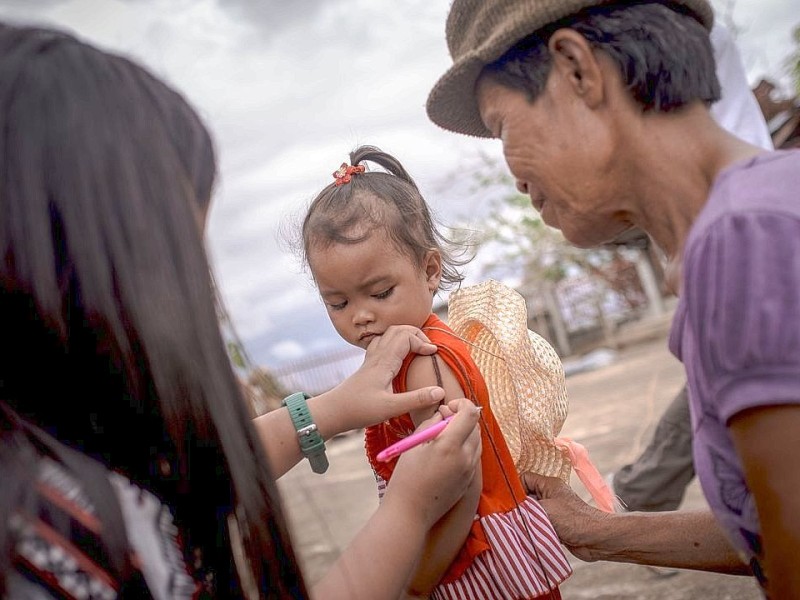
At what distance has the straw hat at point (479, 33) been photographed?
1.28 m

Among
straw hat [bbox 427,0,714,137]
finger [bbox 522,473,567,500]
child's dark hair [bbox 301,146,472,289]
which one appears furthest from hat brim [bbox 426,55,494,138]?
finger [bbox 522,473,567,500]

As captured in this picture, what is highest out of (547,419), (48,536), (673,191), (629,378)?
(673,191)

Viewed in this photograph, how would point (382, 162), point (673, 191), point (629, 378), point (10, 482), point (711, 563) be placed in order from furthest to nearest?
point (629, 378) → point (382, 162) → point (711, 563) → point (673, 191) → point (10, 482)

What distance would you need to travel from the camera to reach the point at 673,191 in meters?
1.27

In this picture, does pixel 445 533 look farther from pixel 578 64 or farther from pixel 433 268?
pixel 578 64

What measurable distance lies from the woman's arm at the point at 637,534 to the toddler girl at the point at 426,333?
0.08m

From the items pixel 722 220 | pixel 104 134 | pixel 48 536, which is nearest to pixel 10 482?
pixel 48 536

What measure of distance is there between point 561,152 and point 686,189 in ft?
0.75

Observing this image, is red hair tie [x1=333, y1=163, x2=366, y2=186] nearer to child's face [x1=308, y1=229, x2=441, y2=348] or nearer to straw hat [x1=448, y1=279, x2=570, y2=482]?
child's face [x1=308, y1=229, x2=441, y2=348]

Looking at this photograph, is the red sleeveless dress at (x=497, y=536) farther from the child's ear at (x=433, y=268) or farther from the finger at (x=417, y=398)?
the child's ear at (x=433, y=268)

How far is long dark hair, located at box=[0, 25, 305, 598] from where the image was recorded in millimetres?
1008

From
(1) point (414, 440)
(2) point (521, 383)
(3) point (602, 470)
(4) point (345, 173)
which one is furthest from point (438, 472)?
(3) point (602, 470)

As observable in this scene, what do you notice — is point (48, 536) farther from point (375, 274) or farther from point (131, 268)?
point (375, 274)

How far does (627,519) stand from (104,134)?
4.73 feet
